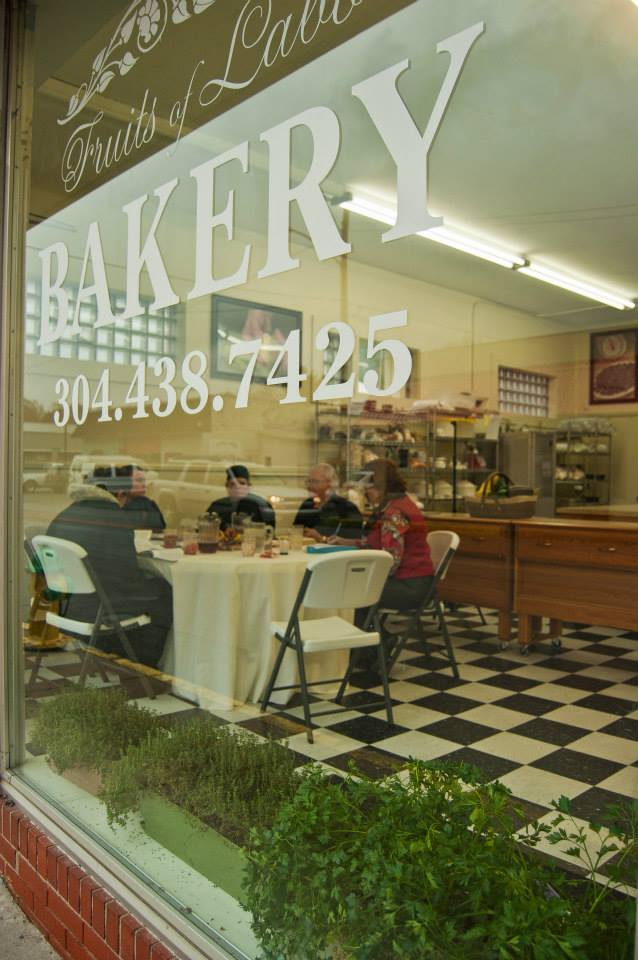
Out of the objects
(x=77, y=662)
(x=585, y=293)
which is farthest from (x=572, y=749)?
(x=585, y=293)

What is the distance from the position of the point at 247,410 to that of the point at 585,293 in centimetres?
189

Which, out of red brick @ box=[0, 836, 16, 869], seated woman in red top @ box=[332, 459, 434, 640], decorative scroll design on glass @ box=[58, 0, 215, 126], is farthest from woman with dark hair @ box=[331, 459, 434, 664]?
decorative scroll design on glass @ box=[58, 0, 215, 126]

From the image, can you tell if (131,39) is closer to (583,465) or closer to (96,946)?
(96,946)

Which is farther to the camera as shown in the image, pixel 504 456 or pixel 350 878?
pixel 504 456

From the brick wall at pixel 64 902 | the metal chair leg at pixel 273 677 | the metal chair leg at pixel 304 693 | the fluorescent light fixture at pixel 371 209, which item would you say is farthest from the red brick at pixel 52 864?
the fluorescent light fixture at pixel 371 209

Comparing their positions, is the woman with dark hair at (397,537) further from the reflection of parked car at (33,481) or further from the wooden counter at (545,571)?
the reflection of parked car at (33,481)

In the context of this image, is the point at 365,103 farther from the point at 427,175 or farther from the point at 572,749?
the point at 572,749

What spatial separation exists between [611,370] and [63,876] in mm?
6215

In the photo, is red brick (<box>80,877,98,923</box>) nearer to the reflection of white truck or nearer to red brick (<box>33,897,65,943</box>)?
red brick (<box>33,897,65,943</box>)

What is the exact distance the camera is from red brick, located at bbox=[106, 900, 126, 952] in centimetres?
203

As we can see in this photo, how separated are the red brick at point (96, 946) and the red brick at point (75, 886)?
8 centimetres

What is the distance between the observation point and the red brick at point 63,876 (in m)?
2.28

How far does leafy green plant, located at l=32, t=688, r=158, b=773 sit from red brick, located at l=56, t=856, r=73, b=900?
275 mm

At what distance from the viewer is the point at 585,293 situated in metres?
3.37
